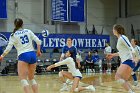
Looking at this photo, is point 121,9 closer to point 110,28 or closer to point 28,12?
point 110,28

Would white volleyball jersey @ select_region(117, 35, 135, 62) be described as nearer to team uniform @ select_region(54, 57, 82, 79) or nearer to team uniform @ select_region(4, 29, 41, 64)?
team uniform @ select_region(4, 29, 41, 64)

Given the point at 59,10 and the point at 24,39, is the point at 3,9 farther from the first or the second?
the point at 24,39

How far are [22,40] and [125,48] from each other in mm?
2502

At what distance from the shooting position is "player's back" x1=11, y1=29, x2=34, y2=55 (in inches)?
306

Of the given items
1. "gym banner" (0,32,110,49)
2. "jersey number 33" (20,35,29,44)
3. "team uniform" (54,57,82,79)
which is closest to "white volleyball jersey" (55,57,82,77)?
"team uniform" (54,57,82,79)

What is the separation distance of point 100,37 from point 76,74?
1751cm

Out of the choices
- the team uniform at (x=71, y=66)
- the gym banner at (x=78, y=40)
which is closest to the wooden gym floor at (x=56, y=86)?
the team uniform at (x=71, y=66)

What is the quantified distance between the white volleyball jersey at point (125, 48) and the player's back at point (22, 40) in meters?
2.19

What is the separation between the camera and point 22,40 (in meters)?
7.77

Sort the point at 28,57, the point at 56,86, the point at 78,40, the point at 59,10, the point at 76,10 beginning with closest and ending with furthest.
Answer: the point at 28,57, the point at 56,86, the point at 78,40, the point at 59,10, the point at 76,10

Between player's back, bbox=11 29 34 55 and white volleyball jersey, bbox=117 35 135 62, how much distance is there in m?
2.19

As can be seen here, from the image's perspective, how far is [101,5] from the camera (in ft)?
105

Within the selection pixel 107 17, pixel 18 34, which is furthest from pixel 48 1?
pixel 18 34

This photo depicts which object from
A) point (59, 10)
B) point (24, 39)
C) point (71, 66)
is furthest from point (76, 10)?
point (24, 39)
